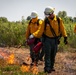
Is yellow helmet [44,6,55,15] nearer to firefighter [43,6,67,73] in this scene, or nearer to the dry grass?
firefighter [43,6,67,73]

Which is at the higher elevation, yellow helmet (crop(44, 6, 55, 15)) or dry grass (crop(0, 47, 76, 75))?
yellow helmet (crop(44, 6, 55, 15))

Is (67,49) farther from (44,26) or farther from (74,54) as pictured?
(44,26)

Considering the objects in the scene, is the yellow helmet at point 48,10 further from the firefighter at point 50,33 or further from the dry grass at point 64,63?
the dry grass at point 64,63

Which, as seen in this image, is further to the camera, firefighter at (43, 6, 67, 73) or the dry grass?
the dry grass

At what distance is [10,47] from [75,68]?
6.92 metres

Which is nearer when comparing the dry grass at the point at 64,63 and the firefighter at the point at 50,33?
the firefighter at the point at 50,33

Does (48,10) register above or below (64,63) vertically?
above

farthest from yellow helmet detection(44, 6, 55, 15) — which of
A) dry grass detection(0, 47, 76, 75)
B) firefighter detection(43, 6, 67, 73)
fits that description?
dry grass detection(0, 47, 76, 75)

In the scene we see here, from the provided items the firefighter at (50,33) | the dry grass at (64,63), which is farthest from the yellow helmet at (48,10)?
the dry grass at (64,63)

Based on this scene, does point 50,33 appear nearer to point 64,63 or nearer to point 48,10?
point 48,10

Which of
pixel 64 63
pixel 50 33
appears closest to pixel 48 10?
pixel 50 33

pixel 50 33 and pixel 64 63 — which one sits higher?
pixel 50 33

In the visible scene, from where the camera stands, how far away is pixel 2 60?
1216 cm

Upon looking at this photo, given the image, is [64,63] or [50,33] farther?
[64,63]
